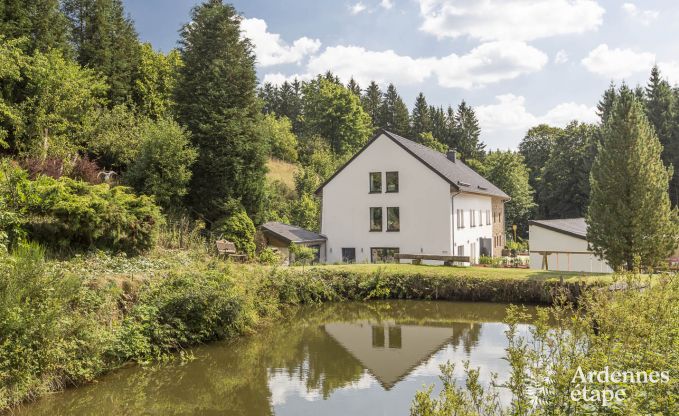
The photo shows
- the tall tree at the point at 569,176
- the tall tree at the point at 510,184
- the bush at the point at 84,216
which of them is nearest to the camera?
the bush at the point at 84,216

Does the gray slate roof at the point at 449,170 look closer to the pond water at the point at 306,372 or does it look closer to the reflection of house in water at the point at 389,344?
the pond water at the point at 306,372

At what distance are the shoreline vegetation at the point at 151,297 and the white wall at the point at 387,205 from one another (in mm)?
6985

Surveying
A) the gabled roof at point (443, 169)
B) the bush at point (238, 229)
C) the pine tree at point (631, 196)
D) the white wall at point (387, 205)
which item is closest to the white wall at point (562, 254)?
the gabled roof at point (443, 169)

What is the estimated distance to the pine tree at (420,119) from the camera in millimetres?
73688

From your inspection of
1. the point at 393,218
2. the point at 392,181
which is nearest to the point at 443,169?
the point at 392,181

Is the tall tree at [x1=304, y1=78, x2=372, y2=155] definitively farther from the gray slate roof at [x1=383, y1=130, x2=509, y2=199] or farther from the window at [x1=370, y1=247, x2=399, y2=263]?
the window at [x1=370, y1=247, x2=399, y2=263]

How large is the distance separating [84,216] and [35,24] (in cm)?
2041

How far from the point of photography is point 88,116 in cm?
2647

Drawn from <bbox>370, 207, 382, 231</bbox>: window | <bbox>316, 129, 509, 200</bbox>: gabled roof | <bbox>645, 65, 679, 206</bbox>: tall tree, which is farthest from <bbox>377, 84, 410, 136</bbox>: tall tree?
<bbox>370, 207, 382, 231</bbox>: window

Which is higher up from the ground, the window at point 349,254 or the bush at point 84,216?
the bush at point 84,216

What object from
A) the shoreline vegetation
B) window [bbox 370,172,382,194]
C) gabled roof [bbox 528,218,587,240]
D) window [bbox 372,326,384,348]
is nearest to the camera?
the shoreline vegetation

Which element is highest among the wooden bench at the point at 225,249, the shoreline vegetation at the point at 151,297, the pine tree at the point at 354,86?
the pine tree at the point at 354,86

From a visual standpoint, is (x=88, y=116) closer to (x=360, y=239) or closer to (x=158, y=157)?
(x=158, y=157)

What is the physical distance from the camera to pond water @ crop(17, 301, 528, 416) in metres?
9.36
